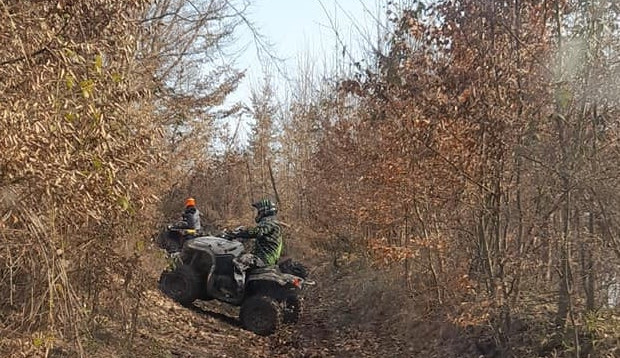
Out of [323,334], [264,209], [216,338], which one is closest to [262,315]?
[216,338]

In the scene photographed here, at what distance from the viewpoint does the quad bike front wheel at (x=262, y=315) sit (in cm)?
973

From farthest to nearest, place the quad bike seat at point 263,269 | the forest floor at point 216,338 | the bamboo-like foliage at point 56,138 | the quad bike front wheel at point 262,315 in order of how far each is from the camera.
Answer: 1. the quad bike seat at point 263,269
2. the quad bike front wheel at point 262,315
3. the forest floor at point 216,338
4. the bamboo-like foliage at point 56,138

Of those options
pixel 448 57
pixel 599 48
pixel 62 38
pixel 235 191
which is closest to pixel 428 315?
pixel 448 57

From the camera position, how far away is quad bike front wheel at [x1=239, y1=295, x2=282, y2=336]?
31.9 ft

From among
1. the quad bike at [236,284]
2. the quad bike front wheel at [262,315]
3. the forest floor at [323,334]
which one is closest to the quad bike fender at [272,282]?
the quad bike at [236,284]

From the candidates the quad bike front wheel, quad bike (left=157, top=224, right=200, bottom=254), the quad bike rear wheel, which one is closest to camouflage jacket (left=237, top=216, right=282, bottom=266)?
the quad bike front wheel

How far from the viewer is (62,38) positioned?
3.78 meters

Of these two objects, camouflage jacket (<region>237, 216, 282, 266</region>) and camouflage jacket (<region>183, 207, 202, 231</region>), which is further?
camouflage jacket (<region>183, 207, 202, 231</region>)

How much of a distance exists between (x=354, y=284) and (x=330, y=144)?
403 centimetres

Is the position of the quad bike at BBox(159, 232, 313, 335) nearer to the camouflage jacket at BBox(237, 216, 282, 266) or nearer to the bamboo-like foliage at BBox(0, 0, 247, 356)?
the camouflage jacket at BBox(237, 216, 282, 266)

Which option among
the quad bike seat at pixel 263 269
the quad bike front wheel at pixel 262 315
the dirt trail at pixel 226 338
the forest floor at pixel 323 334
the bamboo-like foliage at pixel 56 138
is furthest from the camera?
the quad bike seat at pixel 263 269

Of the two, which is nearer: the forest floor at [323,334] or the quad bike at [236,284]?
the forest floor at [323,334]

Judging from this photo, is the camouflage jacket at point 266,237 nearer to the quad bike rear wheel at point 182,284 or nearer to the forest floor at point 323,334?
the quad bike rear wheel at point 182,284

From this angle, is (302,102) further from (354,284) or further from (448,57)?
(448,57)
